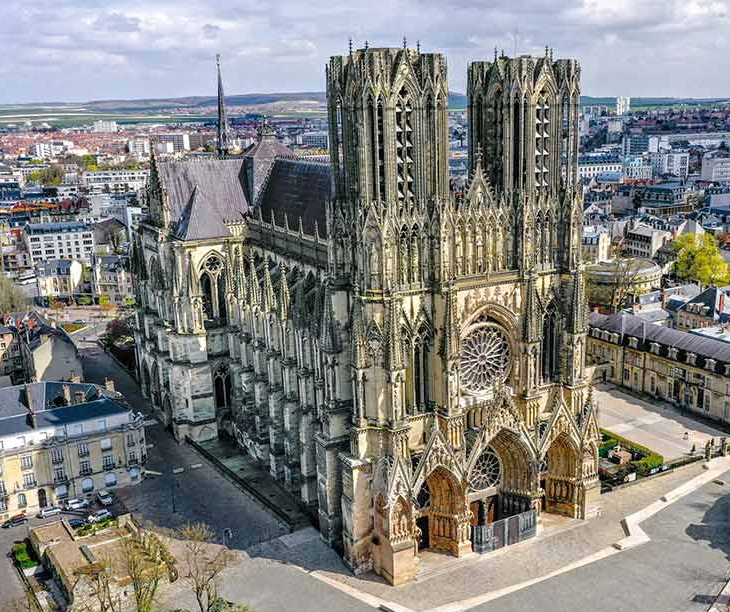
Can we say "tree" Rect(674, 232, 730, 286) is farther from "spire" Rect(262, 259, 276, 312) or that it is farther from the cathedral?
"spire" Rect(262, 259, 276, 312)

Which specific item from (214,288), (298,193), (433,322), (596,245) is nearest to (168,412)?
(214,288)

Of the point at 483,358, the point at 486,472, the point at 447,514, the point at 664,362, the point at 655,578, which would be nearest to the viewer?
the point at 655,578

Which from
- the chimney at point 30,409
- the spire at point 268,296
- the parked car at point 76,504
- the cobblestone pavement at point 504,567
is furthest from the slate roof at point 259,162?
the cobblestone pavement at point 504,567

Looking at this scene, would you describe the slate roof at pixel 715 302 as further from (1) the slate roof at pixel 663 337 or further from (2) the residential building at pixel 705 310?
(1) the slate roof at pixel 663 337

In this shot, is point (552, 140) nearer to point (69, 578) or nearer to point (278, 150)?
point (278, 150)

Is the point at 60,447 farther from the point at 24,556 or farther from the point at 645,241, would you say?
the point at 645,241

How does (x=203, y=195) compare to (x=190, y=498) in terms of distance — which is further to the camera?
(x=203, y=195)

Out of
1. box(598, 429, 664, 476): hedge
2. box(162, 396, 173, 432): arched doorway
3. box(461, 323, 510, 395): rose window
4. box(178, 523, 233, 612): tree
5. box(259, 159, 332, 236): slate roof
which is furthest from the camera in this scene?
box(162, 396, 173, 432): arched doorway

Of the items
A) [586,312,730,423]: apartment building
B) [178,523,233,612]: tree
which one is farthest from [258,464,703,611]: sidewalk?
[586,312,730,423]: apartment building
